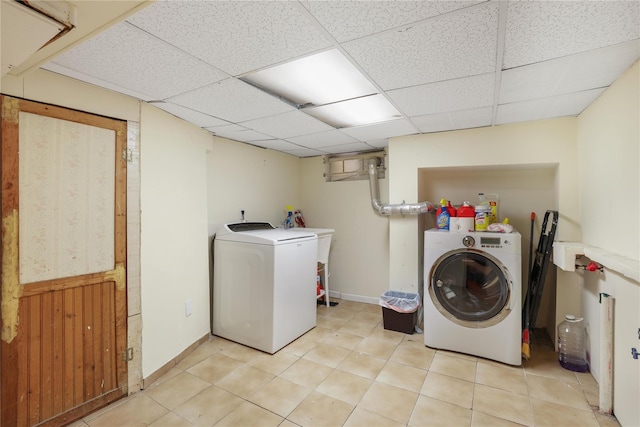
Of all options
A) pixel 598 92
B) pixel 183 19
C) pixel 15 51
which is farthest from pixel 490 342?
pixel 15 51

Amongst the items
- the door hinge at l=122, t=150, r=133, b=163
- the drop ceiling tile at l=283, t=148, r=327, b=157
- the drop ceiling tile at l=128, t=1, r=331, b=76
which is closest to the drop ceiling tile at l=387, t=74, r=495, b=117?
the drop ceiling tile at l=128, t=1, r=331, b=76

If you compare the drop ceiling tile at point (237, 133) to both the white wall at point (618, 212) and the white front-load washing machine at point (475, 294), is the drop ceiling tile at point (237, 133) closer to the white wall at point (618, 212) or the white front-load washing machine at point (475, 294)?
the white front-load washing machine at point (475, 294)

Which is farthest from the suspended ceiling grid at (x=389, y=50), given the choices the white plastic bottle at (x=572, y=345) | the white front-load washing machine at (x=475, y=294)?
the white plastic bottle at (x=572, y=345)

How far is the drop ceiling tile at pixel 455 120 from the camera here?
2.30 m

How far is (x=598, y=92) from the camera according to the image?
188cm

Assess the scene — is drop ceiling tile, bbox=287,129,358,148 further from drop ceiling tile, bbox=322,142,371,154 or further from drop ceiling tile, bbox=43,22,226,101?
drop ceiling tile, bbox=43,22,226,101

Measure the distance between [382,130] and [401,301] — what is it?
5.67 feet

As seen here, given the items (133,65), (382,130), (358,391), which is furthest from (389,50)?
(358,391)

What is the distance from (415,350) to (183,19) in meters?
2.77

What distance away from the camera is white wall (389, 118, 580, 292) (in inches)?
96.0

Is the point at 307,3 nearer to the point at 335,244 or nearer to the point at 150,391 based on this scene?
the point at 150,391

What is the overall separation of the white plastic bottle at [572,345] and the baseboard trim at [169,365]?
9.80 ft

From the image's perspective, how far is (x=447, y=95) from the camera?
1939mm

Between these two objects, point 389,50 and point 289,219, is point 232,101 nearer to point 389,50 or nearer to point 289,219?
point 389,50
